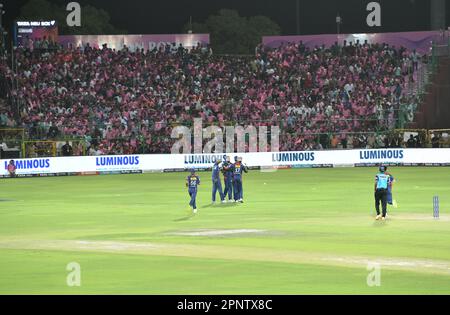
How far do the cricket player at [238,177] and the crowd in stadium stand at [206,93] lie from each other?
68.7 feet

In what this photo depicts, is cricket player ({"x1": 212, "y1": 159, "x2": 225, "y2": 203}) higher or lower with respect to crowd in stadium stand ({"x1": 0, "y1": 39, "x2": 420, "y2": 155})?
lower

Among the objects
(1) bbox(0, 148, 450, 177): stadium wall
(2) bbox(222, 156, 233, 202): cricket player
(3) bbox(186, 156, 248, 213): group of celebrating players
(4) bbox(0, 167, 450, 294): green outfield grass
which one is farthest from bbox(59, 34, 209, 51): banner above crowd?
(3) bbox(186, 156, 248, 213): group of celebrating players

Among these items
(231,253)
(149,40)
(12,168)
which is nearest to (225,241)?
(231,253)

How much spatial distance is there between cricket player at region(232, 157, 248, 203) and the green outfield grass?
0.55 metres

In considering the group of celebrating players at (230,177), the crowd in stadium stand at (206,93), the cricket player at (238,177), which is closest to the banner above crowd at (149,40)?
the crowd in stadium stand at (206,93)

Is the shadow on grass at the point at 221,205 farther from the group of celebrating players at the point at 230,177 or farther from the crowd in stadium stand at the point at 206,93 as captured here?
the crowd in stadium stand at the point at 206,93

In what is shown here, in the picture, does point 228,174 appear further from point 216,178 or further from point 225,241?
point 225,241

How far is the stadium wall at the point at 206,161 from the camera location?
186ft

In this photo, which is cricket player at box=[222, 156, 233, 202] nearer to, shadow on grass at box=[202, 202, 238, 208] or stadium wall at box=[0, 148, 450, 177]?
shadow on grass at box=[202, 202, 238, 208]

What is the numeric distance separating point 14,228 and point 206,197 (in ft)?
40.6

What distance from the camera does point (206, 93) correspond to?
214ft

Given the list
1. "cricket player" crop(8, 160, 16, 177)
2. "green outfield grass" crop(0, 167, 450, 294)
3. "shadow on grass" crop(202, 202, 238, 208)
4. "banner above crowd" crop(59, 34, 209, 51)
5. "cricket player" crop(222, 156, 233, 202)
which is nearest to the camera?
"green outfield grass" crop(0, 167, 450, 294)

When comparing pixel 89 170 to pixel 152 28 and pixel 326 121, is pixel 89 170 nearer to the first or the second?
pixel 326 121

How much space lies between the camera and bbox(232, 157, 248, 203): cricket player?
37719mm
